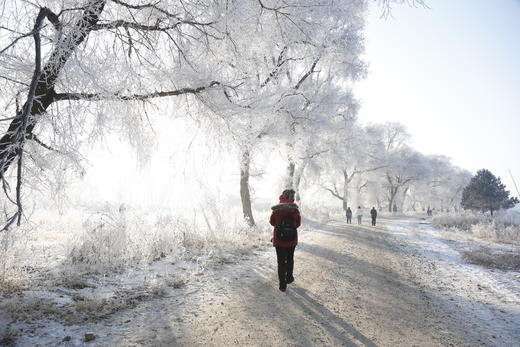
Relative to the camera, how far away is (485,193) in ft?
123

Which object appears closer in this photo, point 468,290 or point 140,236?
point 468,290

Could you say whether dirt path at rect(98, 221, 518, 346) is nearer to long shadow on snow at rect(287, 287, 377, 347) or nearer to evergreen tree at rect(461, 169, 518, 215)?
long shadow on snow at rect(287, 287, 377, 347)

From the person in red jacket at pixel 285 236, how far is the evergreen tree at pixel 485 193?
42532 millimetres

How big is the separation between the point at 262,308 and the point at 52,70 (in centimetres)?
440

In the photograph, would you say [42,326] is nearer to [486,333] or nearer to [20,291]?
[20,291]

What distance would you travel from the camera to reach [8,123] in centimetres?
396

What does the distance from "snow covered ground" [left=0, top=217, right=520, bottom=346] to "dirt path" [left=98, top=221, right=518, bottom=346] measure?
0.6 inches

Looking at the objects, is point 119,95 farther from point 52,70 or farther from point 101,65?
point 52,70

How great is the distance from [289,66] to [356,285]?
36.4 ft

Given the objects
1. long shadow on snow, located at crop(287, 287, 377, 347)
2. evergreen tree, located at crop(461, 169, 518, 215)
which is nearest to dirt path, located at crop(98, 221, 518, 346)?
long shadow on snow, located at crop(287, 287, 377, 347)

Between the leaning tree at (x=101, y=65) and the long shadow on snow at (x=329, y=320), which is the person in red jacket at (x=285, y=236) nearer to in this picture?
the long shadow on snow at (x=329, y=320)

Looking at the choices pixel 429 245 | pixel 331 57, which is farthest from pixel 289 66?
pixel 429 245

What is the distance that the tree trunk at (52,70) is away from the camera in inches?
136

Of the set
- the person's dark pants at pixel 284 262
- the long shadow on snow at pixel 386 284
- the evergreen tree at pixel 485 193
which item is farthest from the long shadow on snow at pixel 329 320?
the evergreen tree at pixel 485 193
